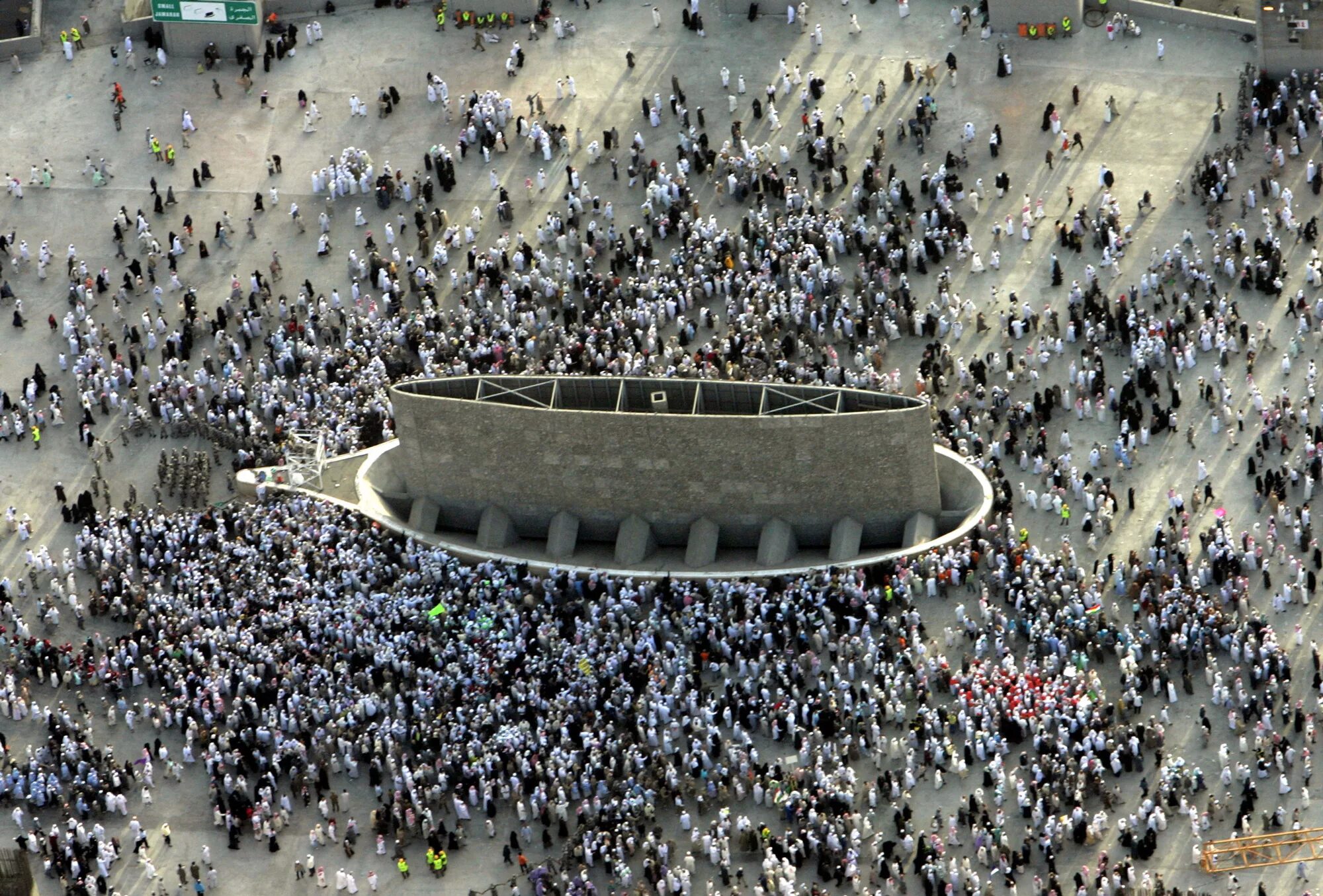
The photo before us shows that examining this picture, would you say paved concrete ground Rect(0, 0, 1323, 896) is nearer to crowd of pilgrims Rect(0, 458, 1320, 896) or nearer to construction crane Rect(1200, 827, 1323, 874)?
crowd of pilgrims Rect(0, 458, 1320, 896)

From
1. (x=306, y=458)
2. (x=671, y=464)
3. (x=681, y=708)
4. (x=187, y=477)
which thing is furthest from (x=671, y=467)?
(x=187, y=477)

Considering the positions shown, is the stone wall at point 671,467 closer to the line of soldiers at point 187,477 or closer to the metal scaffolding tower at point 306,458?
the metal scaffolding tower at point 306,458

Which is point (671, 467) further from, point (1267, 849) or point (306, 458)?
point (1267, 849)

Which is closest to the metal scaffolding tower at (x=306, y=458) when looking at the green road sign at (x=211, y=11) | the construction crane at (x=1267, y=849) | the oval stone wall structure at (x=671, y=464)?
the oval stone wall structure at (x=671, y=464)

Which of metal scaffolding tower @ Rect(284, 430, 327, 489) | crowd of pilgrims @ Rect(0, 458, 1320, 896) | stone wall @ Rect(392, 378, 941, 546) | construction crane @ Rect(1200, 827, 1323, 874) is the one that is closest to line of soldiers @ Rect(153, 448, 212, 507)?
metal scaffolding tower @ Rect(284, 430, 327, 489)

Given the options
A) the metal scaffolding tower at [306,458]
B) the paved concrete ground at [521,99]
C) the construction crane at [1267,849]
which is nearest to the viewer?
the construction crane at [1267,849]

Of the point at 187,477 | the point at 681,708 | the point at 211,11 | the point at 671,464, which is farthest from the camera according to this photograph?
the point at 211,11
